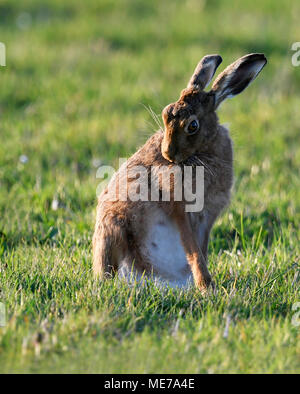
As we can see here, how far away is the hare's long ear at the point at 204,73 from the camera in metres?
4.27

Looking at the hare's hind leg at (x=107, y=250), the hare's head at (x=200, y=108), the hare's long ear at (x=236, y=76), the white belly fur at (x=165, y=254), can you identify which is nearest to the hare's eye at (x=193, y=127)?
the hare's head at (x=200, y=108)

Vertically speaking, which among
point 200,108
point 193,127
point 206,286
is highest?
point 200,108

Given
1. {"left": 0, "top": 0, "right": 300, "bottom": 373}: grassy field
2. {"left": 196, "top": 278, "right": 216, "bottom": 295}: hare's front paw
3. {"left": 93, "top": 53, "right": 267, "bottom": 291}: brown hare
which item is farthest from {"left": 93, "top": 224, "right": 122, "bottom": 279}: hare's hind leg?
{"left": 196, "top": 278, "right": 216, "bottom": 295}: hare's front paw

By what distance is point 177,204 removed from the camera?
163 inches

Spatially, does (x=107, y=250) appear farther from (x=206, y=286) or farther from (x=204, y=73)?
(x=204, y=73)

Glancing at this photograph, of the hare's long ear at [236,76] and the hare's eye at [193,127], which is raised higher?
the hare's long ear at [236,76]

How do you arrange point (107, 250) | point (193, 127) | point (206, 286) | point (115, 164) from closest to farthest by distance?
point (193, 127) → point (206, 286) → point (107, 250) → point (115, 164)

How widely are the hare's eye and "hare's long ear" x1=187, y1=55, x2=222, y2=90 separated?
1.02ft

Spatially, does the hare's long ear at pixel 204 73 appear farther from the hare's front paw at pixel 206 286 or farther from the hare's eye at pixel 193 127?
the hare's front paw at pixel 206 286

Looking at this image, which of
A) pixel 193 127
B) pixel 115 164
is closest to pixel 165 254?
pixel 193 127

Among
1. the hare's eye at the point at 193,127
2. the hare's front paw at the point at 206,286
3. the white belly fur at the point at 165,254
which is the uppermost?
the hare's eye at the point at 193,127

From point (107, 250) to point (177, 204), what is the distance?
493 millimetres

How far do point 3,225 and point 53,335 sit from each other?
7.03 ft
